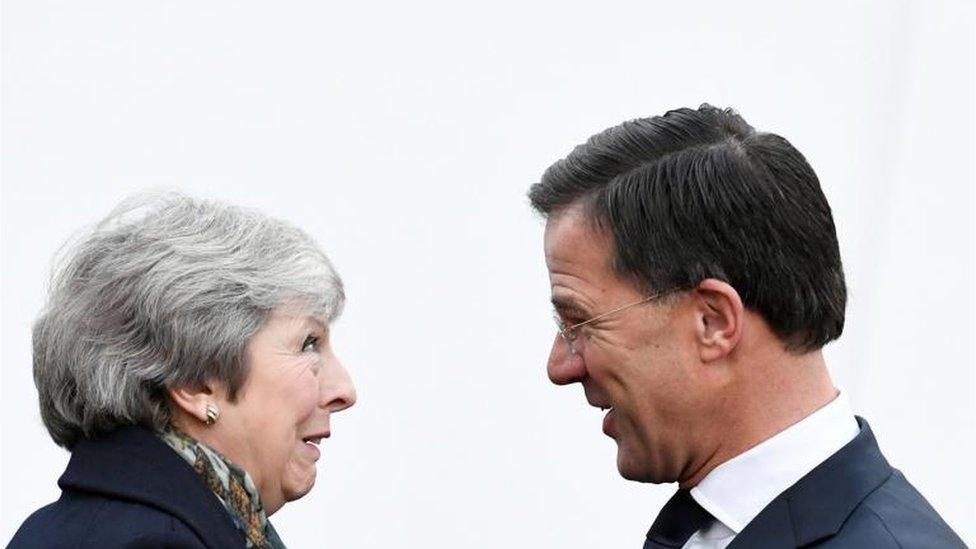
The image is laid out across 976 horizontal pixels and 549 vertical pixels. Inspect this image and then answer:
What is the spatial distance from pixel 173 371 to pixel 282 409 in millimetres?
237

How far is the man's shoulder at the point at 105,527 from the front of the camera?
2750 mm

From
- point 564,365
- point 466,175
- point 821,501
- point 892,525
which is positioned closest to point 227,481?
point 564,365

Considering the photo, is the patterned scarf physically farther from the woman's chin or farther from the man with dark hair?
the man with dark hair

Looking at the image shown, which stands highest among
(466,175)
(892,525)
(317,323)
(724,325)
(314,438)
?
(466,175)

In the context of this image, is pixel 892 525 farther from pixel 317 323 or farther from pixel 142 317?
pixel 142 317

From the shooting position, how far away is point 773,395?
256 cm

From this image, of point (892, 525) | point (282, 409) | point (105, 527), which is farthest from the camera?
point (282, 409)

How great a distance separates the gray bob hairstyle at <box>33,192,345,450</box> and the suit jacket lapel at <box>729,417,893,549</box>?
1033 mm

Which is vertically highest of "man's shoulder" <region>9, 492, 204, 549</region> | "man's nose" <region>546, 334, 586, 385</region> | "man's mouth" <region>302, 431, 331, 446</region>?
"man's nose" <region>546, 334, 586, 385</region>

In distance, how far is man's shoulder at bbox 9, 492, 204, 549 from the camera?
9.02 ft

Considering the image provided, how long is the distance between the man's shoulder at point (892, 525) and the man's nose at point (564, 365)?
1.79 ft

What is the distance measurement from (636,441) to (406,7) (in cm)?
241

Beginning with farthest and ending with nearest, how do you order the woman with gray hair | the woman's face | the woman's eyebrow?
the woman's eyebrow, the woman's face, the woman with gray hair

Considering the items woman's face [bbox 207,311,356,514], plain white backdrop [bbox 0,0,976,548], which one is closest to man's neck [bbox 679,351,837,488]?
woman's face [bbox 207,311,356,514]
